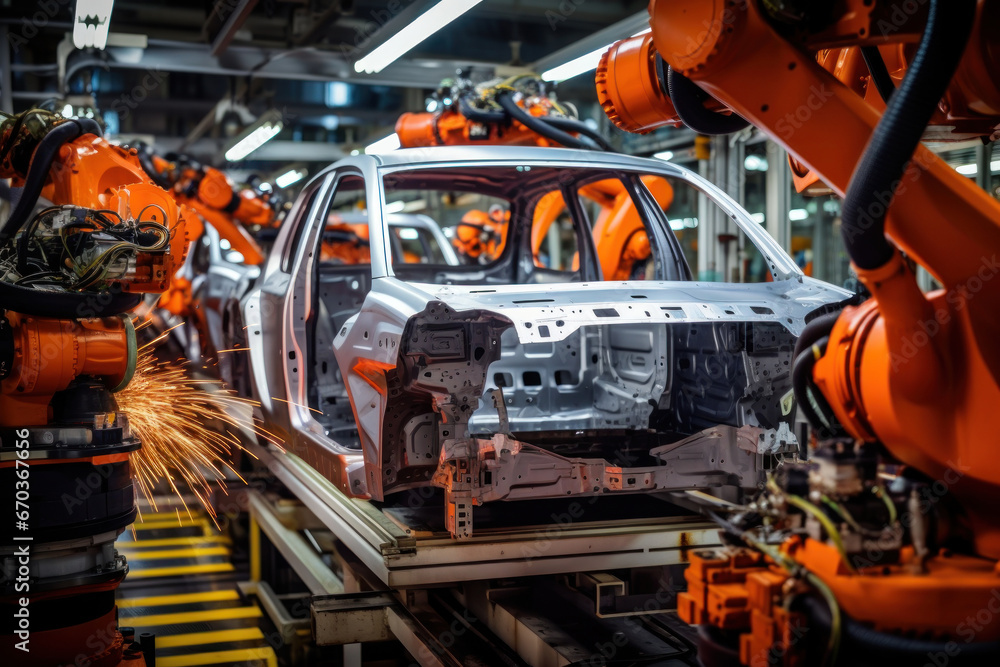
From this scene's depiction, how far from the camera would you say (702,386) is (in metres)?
3.90

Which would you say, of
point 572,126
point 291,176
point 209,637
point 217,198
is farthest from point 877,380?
point 291,176

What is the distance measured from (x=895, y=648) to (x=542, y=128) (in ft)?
13.2

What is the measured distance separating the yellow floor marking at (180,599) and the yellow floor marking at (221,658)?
0.83 meters

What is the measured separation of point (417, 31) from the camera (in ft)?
20.9

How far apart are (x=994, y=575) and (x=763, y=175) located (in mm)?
7994

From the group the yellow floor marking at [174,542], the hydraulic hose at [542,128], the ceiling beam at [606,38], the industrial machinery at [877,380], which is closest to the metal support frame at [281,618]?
the yellow floor marking at [174,542]

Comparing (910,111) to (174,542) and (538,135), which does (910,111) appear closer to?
(538,135)

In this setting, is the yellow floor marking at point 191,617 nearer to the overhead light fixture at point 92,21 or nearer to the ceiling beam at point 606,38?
the overhead light fixture at point 92,21

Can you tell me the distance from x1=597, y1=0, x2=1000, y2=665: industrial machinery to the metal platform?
1300 millimetres

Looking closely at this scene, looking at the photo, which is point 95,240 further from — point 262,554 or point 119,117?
point 119,117

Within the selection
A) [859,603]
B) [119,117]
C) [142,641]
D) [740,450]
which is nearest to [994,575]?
[859,603]

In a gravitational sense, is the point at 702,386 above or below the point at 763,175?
below

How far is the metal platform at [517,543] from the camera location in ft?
10.3

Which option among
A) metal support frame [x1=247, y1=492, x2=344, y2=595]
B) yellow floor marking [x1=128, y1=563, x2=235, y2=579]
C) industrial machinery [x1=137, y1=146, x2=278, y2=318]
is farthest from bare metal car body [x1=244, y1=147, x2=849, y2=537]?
industrial machinery [x1=137, y1=146, x2=278, y2=318]
